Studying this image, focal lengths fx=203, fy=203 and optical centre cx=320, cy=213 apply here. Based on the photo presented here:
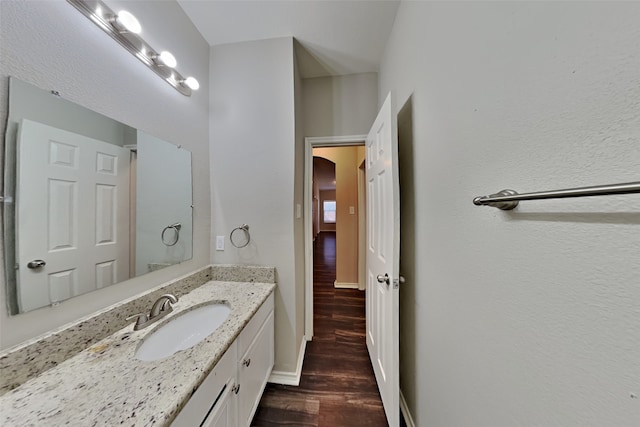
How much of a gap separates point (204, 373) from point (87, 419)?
0.86 feet

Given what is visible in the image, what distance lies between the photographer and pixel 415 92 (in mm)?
1085

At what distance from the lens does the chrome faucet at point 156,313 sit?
3.01 feet

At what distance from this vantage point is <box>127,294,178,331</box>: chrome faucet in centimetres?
92

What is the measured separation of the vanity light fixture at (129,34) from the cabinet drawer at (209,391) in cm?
149

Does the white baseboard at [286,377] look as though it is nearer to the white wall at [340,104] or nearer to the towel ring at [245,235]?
the towel ring at [245,235]

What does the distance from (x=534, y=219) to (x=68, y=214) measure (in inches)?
57.3

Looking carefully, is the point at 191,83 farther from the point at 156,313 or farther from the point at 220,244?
the point at 156,313

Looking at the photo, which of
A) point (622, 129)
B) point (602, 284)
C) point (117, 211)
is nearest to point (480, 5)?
point (622, 129)

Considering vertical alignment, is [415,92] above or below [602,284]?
above

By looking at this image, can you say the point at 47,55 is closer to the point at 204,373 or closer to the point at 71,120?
the point at 71,120

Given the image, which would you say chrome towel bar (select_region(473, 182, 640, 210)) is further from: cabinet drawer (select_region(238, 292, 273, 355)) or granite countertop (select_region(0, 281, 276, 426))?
cabinet drawer (select_region(238, 292, 273, 355))

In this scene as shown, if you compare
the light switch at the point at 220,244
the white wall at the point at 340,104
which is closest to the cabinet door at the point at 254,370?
the light switch at the point at 220,244

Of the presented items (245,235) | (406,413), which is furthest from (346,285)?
(245,235)

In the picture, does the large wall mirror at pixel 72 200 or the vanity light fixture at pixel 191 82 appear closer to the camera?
the large wall mirror at pixel 72 200
